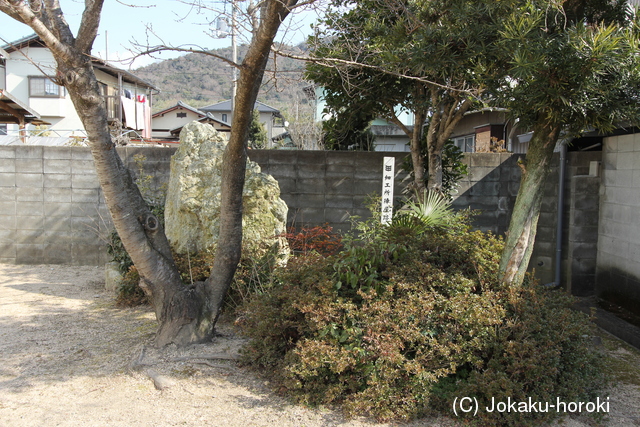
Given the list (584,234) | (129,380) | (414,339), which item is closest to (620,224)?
(584,234)

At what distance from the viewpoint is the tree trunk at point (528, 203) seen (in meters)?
4.49

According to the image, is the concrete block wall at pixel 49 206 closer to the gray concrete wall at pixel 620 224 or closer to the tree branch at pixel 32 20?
the tree branch at pixel 32 20

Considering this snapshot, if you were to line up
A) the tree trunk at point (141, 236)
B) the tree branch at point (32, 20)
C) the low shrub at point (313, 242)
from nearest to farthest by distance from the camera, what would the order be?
1. the tree branch at point (32, 20)
2. the tree trunk at point (141, 236)
3. the low shrub at point (313, 242)

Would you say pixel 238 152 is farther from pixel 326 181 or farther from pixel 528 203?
pixel 326 181

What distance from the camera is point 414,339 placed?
3703 millimetres

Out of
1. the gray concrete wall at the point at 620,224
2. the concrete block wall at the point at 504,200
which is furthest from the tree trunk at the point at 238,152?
the gray concrete wall at the point at 620,224

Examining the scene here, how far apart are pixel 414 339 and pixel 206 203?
3381 mm

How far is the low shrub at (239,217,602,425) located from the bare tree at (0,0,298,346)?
2.18 ft

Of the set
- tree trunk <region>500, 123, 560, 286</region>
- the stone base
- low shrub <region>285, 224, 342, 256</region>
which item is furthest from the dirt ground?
low shrub <region>285, 224, 342, 256</region>

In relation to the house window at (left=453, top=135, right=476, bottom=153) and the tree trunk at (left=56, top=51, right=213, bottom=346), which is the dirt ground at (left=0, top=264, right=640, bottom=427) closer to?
the tree trunk at (left=56, top=51, right=213, bottom=346)

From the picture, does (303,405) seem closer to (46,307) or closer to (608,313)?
(46,307)

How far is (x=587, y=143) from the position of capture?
299 inches

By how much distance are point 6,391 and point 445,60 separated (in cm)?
463

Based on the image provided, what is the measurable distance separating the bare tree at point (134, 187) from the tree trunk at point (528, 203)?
7.89 ft
